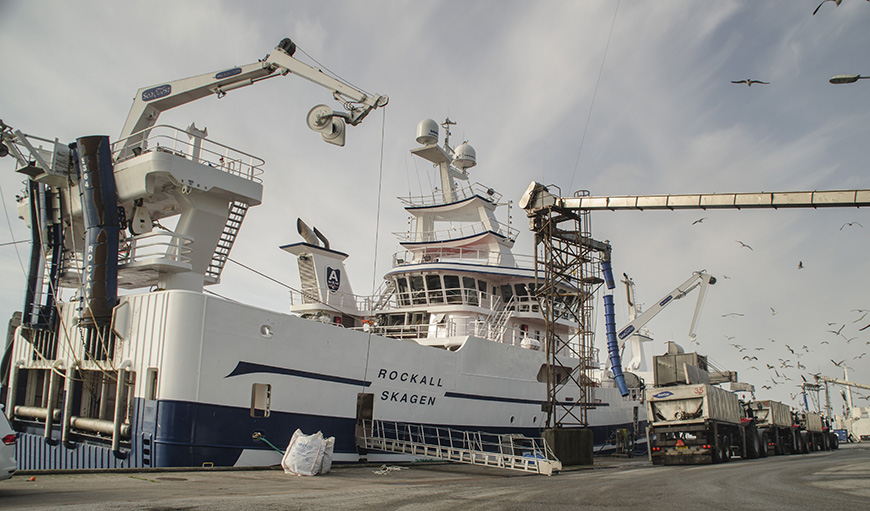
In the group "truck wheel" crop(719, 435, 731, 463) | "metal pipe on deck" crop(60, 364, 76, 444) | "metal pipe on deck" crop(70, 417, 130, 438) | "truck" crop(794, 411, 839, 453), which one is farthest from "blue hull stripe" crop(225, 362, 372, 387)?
"truck" crop(794, 411, 839, 453)

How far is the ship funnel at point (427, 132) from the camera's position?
24.5m

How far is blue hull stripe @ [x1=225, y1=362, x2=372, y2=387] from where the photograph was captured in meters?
12.4

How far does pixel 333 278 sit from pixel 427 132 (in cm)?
772

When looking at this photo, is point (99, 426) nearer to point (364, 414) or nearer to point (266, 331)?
point (266, 331)

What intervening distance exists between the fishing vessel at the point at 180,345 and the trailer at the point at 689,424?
4501 millimetres

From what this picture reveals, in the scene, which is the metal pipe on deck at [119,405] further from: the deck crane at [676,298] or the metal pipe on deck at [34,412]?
the deck crane at [676,298]

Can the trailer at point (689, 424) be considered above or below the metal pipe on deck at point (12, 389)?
below

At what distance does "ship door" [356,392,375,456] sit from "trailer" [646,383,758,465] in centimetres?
921

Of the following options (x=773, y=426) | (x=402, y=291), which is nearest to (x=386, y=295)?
(x=402, y=291)

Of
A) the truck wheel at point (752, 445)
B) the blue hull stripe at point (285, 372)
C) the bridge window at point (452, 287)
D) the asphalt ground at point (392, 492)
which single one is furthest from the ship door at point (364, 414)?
the truck wheel at point (752, 445)

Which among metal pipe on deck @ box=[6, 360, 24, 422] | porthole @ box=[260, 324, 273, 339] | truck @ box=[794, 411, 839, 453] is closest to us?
porthole @ box=[260, 324, 273, 339]

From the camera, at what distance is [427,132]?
24.5m

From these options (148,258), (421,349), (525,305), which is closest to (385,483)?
(421,349)

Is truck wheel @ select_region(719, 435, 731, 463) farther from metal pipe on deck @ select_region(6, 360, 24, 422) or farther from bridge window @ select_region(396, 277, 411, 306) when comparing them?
metal pipe on deck @ select_region(6, 360, 24, 422)
